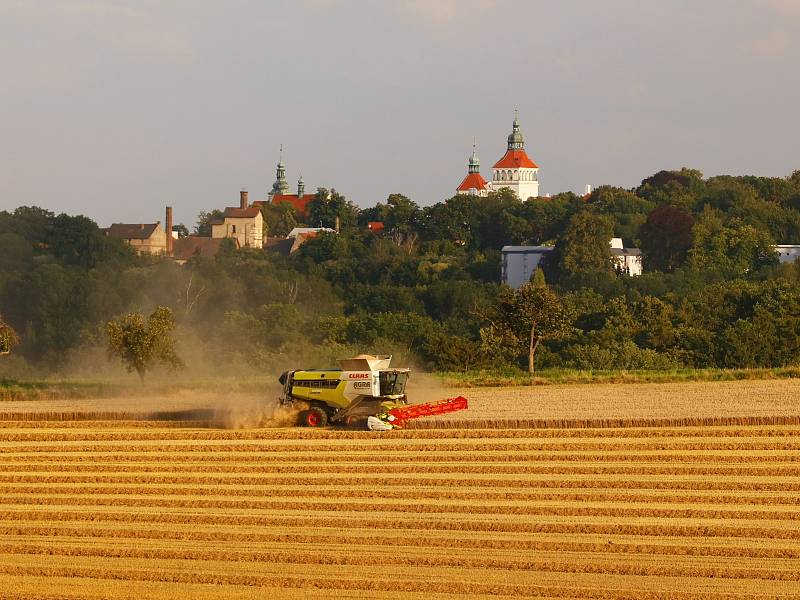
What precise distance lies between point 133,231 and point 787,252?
7445cm

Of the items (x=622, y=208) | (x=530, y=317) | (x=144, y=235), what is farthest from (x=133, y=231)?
(x=530, y=317)

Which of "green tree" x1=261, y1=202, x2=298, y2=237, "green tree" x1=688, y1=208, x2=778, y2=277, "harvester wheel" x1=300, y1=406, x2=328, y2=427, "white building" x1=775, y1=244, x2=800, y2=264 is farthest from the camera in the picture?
"green tree" x1=261, y1=202, x2=298, y2=237

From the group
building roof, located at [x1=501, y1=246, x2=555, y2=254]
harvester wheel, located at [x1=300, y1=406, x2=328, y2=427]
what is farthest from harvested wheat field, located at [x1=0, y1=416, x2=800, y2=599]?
building roof, located at [x1=501, y1=246, x2=555, y2=254]

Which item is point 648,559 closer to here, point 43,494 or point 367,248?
point 43,494

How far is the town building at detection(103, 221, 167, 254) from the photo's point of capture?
16625 centimetres

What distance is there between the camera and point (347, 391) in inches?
1233

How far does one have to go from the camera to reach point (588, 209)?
158 metres

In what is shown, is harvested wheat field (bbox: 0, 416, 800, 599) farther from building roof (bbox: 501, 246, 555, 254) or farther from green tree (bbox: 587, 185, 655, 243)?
green tree (bbox: 587, 185, 655, 243)

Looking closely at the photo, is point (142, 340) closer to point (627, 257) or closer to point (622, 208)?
point (627, 257)

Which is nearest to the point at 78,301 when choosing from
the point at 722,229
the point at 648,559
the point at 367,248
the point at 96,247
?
the point at 96,247

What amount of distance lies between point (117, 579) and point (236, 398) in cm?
1751

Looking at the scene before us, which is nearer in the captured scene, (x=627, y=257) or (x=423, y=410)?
(x=423, y=410)

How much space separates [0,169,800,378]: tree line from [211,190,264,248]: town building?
7581 millimetres

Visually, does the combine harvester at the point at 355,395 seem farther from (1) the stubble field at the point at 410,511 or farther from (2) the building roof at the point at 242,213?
(2) the building roof at the point at 242,213
